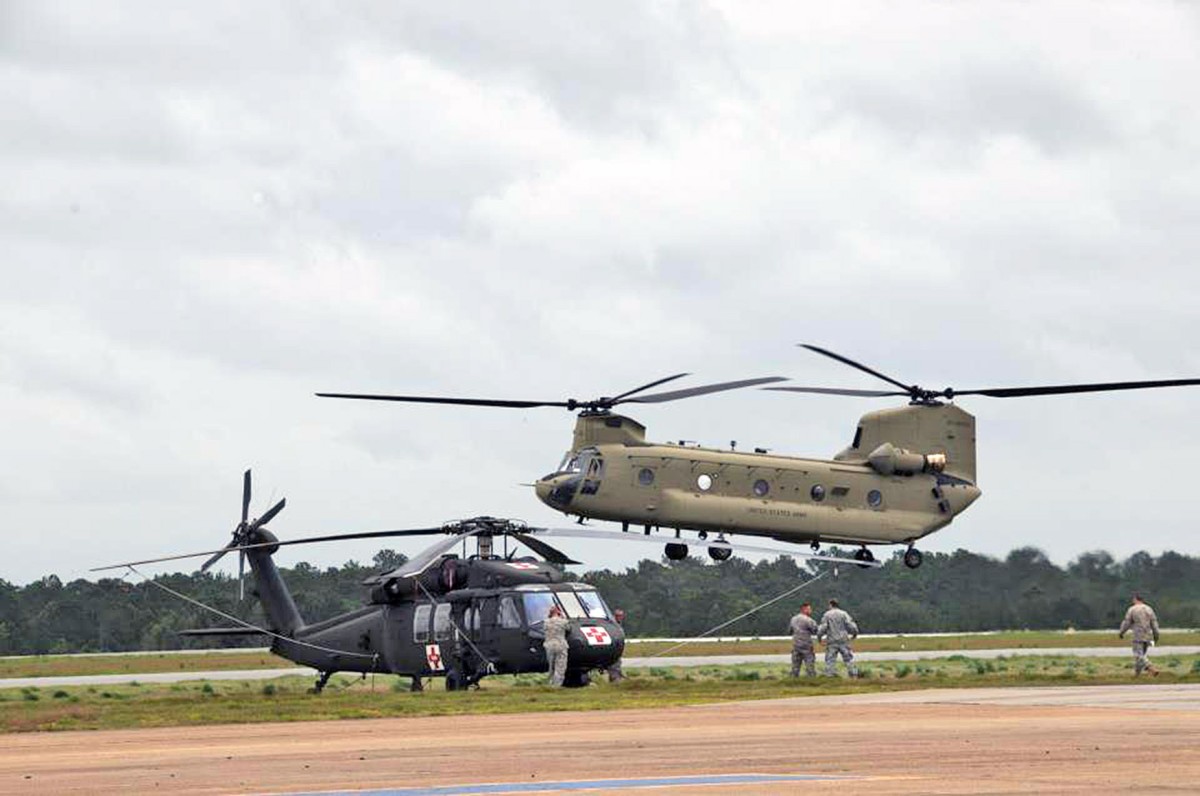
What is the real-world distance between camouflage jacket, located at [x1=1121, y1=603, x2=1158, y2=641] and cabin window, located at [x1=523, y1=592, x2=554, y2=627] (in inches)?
444

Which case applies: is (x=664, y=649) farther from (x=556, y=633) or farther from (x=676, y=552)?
(x=556, y=633)

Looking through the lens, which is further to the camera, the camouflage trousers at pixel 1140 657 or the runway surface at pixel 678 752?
the camouflage trousers at pixel 1140 657

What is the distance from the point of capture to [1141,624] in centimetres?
3831

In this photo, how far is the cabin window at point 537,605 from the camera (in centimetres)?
3525

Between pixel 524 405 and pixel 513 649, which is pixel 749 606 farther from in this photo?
pixel 513 649

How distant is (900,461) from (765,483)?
12.2ft

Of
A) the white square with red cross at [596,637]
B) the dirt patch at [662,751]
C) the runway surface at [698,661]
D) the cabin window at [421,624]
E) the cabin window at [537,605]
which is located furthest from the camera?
the runway surface at [698,661]

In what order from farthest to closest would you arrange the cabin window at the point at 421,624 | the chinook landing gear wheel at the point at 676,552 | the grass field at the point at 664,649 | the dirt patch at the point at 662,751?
the grass field at the point at 664,649 < the chinook landing gear wheel at the point at 676,552 < the cabin window at the point at 421,624 < the dirt patch at the point at 662,751

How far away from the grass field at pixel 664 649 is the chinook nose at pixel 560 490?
783 inches

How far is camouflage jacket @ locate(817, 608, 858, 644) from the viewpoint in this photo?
38.5m

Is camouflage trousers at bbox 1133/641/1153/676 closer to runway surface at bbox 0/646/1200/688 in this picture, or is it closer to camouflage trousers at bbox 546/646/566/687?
camouflage trousers at bbox 546/646/566/687

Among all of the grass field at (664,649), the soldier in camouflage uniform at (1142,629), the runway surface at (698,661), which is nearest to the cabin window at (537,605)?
the soldier in camouflage uniform at (1142,629)

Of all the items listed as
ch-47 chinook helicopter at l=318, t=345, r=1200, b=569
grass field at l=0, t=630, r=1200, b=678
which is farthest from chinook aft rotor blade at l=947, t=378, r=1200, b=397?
grass field at l=0, t=630, r=1200, b=678

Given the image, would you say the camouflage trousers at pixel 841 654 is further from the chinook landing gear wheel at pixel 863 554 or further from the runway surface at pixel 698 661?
the runway surface at pixel 698 661
